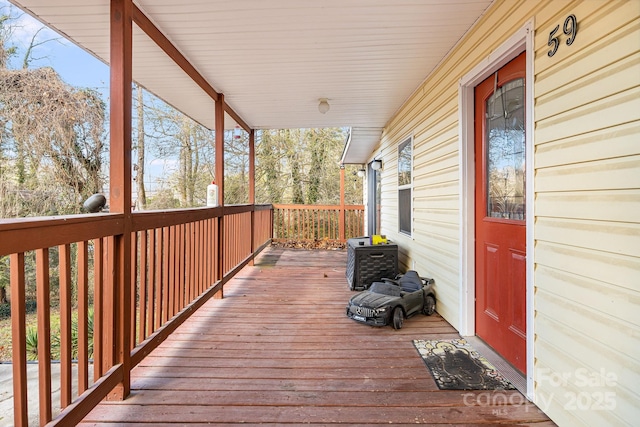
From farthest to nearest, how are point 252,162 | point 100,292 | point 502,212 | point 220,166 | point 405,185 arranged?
point 252,162 → point 405,185 → point 220,166 → point 502,212 → point 100,292

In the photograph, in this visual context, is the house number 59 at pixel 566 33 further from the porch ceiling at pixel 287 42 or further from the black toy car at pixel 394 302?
the black toy car at pixel 394 302

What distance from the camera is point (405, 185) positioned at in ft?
14.2

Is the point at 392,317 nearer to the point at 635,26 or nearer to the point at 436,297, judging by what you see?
the point at 436,297

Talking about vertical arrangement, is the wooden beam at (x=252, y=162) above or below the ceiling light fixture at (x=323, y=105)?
below

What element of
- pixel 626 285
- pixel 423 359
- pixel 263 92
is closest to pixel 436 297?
pixel 423 359

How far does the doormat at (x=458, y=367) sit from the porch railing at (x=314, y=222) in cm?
560

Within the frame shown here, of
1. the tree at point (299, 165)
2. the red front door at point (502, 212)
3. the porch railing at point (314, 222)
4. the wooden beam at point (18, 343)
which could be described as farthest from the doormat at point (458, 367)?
the tree at point (299, 165)

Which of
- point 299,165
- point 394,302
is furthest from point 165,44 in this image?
point 299,165

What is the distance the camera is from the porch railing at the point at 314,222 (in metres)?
7.93

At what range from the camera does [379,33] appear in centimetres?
236

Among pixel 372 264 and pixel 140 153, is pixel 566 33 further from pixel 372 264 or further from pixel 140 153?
pixel 140 153

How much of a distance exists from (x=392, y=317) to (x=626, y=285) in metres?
1.73

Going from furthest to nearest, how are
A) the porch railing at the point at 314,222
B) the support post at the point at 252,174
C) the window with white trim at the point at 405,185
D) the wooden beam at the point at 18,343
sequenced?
the porch railing at the point at 314,222 → the support post at the point at 252,174 → the window with white trim at the point at 405,185 → the wooden beam at the point at 18,343

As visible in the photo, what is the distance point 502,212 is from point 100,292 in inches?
99.4
